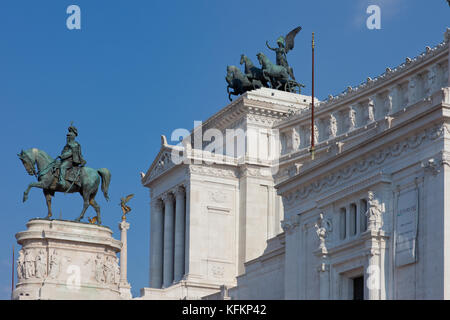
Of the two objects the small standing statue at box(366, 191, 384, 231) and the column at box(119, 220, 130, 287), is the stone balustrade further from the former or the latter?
the small standing statue at box(366, 191, 384, 231)

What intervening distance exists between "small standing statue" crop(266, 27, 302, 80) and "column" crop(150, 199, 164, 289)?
14.8 m

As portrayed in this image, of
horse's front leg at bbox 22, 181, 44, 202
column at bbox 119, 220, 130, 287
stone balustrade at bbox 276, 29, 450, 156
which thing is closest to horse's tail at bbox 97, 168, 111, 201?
horse's front leg at bbox 22, 181, 44, 202

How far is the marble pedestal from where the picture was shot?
226 ft

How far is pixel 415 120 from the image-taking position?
6044cm

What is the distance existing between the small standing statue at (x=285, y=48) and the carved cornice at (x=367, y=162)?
32.0m

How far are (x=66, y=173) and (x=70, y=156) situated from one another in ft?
3.36

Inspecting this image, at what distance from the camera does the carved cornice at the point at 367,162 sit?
196 feet

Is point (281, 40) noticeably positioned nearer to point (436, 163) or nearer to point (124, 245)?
point (124, 245)

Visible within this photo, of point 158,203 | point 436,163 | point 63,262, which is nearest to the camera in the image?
point 436,163

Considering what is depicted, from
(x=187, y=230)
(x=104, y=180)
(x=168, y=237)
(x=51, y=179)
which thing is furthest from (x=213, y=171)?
(x=51, y=179)

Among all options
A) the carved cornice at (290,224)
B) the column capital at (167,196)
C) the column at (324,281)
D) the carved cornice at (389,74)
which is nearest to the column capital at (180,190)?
the column capital at (167,196)

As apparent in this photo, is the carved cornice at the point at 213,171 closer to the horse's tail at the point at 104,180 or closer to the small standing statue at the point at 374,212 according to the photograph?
Answer: the horse's tail at the point at 104,180

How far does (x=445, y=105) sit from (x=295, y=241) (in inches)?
551

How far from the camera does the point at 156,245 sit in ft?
313
